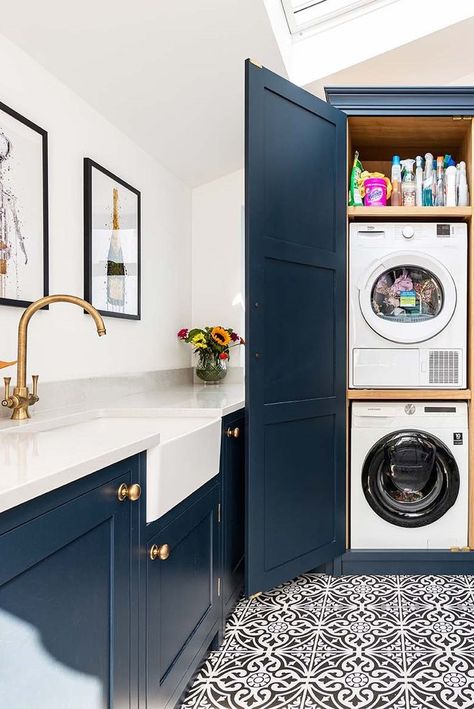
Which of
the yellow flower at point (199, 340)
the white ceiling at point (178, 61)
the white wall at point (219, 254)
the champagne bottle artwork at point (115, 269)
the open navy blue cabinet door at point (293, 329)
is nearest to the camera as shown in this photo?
the white ceiling at point (178, 61)

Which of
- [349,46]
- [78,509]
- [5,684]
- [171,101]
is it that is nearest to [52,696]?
[5,684]

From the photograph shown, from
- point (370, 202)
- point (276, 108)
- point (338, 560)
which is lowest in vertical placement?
point (338, 560)

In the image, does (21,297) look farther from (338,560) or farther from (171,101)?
(338,560)

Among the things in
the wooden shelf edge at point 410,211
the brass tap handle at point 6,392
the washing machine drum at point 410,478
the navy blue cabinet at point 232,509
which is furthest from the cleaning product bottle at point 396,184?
the brass tap handle at point 6,392

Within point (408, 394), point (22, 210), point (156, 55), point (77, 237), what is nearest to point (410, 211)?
point (408, 394)

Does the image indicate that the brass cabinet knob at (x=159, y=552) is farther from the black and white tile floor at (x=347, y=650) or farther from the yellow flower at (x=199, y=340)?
the yellow flower at (x=199, y=340)

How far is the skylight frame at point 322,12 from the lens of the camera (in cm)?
282

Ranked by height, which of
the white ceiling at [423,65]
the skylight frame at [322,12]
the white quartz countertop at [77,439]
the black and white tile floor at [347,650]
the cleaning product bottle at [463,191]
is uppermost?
the skylight frame at [322,12]

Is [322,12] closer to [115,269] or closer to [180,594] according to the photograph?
[115,269]

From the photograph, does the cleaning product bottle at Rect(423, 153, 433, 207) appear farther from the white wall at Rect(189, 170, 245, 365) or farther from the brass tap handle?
the brass tap handle

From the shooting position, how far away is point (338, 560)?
106 inches

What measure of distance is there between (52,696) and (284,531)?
4.93 feet

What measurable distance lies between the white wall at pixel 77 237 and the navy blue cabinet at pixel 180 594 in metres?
0.71

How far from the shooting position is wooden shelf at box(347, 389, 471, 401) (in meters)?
2.69
